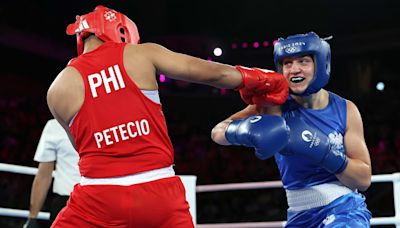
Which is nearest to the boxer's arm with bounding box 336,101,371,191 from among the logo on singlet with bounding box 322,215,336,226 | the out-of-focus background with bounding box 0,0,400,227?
the logo on singlet with bounding box 322,215,336,226

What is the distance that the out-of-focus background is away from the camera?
8.08 meters

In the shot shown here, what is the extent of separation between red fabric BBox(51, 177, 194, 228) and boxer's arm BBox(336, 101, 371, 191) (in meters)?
0.76

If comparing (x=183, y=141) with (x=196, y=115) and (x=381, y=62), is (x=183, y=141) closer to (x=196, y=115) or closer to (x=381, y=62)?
(x=196, y=115)

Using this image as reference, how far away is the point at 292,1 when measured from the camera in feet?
33.7

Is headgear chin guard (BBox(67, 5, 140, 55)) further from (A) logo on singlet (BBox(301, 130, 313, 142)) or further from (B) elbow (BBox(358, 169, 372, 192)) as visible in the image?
(B) elbow (BBox(358, 169, 372, 192))

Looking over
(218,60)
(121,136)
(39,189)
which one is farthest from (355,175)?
(218,60)

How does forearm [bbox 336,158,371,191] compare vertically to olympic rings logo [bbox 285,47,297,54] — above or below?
below

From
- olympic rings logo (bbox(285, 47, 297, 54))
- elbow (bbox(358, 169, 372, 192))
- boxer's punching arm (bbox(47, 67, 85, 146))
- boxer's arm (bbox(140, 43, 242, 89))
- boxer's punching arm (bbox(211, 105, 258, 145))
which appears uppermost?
olympic rings logo (bbox(285, 47, 297, 54))

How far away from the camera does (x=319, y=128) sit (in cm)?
241

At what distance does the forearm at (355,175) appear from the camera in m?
2.33

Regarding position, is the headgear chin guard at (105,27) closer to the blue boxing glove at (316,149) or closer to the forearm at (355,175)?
the blue boxing glove at (316,149)

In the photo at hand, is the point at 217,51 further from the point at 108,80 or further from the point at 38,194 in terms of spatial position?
the point at 108,80

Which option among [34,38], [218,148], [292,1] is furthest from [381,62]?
[34,38]

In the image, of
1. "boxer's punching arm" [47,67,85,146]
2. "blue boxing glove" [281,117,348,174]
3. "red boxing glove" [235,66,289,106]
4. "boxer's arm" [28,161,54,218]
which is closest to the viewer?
"boxer's punching arm" [47,67,85,146]
